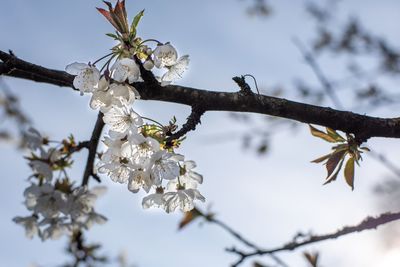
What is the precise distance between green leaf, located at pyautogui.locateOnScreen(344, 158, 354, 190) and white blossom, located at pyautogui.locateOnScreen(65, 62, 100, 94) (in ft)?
2.94

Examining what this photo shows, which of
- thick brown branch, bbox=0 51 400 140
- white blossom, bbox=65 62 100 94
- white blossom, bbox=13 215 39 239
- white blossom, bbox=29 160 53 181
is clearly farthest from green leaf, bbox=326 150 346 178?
white blossom, bbox=13 215 39 239

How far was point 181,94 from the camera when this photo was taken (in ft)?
4.25

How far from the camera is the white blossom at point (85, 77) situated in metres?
1.28

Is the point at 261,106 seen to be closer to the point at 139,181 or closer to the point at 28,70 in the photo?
the point at 139,181

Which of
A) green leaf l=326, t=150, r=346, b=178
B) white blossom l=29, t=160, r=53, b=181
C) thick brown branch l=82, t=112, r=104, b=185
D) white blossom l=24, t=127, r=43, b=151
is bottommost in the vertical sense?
green leaf l=326, t=150, r=346, b=178

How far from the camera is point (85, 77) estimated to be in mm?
1292

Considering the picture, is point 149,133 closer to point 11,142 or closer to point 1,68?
point 1,68

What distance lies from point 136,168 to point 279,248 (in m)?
0.57

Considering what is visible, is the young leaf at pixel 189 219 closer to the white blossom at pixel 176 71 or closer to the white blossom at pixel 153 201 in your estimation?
the white blossom at pixel 153 201

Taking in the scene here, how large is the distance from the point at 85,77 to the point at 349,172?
946 mm

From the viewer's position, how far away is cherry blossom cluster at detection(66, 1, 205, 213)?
4.17 feet

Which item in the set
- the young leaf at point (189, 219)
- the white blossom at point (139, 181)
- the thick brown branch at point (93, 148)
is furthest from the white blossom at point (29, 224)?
the white blossom at point (139, 181)

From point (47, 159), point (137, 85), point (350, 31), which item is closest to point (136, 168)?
point (137, 85)

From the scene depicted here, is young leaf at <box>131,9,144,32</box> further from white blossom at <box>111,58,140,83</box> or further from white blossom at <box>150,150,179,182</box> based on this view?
white blossom at <box>150,150,179,182</box>
